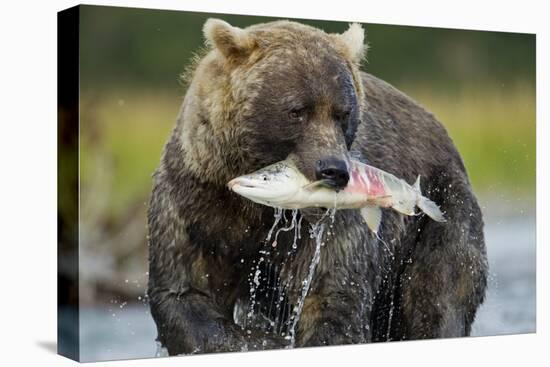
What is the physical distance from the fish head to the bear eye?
0.32 metres

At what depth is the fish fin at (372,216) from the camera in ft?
24.4

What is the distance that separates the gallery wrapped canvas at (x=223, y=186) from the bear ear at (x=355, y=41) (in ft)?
0.05

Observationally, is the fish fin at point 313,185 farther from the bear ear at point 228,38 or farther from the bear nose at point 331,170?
the bear ear at point 228,38

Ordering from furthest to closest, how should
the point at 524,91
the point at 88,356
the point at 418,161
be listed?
the point at 524,91, the point at 418,161, the point at 88,356

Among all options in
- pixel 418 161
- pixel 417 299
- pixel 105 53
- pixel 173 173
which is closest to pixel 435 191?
pixel 418 161

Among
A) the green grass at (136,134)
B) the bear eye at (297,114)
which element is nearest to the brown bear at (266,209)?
the bear eye at (297,114)

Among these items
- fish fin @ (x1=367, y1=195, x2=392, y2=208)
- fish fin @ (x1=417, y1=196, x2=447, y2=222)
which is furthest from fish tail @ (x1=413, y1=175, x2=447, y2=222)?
fish fin @ (x1=367, y1=195, x2=392, y2=208)

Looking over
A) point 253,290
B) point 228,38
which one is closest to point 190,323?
point 253,290

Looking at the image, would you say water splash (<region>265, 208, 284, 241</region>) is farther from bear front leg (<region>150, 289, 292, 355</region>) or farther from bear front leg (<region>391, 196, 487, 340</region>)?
bear front leg (<region>391, 196, 487, 340</region>)

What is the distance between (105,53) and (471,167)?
3.08 m

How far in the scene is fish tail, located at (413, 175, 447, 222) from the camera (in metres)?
7.80

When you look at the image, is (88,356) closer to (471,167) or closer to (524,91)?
(471,167)

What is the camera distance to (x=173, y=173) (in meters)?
7.34

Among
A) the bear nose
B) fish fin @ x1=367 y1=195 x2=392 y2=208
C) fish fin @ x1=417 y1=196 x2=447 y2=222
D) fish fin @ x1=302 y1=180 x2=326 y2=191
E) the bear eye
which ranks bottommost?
fish fin @ x1=417 y1=196 x2=447 y2=222
